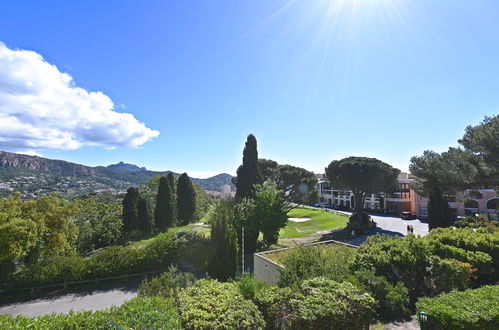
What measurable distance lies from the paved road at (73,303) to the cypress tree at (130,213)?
42.1 ft

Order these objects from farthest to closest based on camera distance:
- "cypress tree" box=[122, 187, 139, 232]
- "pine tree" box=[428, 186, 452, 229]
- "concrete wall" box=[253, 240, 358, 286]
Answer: "cypress tree" box=[122, 187, 139, 232], "pine tree" box=[428, 186, 452, 229], "concrete wall" box=[253, 240, 358, 286]

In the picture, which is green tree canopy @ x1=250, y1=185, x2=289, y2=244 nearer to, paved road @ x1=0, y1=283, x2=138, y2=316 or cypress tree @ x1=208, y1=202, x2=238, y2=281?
cypress tree @ x1=208, y1=202, x2=238, y2=281

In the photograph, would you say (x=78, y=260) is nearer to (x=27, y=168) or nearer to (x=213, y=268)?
(x=213, y=268)

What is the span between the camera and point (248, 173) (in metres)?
22.6

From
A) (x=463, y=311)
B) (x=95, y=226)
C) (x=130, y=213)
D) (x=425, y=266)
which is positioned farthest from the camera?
(x=130, y=213)

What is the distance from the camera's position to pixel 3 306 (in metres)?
11.2

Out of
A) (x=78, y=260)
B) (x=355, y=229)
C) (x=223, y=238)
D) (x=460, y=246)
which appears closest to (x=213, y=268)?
(x=223, y=238)

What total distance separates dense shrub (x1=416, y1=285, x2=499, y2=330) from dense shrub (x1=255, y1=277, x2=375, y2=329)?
2.94 feet

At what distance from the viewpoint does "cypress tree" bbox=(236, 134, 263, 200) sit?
22.2 meters

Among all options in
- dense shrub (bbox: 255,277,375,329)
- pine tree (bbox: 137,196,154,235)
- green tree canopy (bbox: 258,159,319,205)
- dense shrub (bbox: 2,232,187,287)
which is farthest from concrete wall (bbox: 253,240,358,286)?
green tree canopy (bbox: 258,159,319,205)

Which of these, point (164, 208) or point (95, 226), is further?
point (164, 208)

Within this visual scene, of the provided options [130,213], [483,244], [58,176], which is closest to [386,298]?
[483,244]

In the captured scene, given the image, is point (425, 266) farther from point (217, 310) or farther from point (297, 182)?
point (297, 182)

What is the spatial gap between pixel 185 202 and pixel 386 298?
88.6 ft
